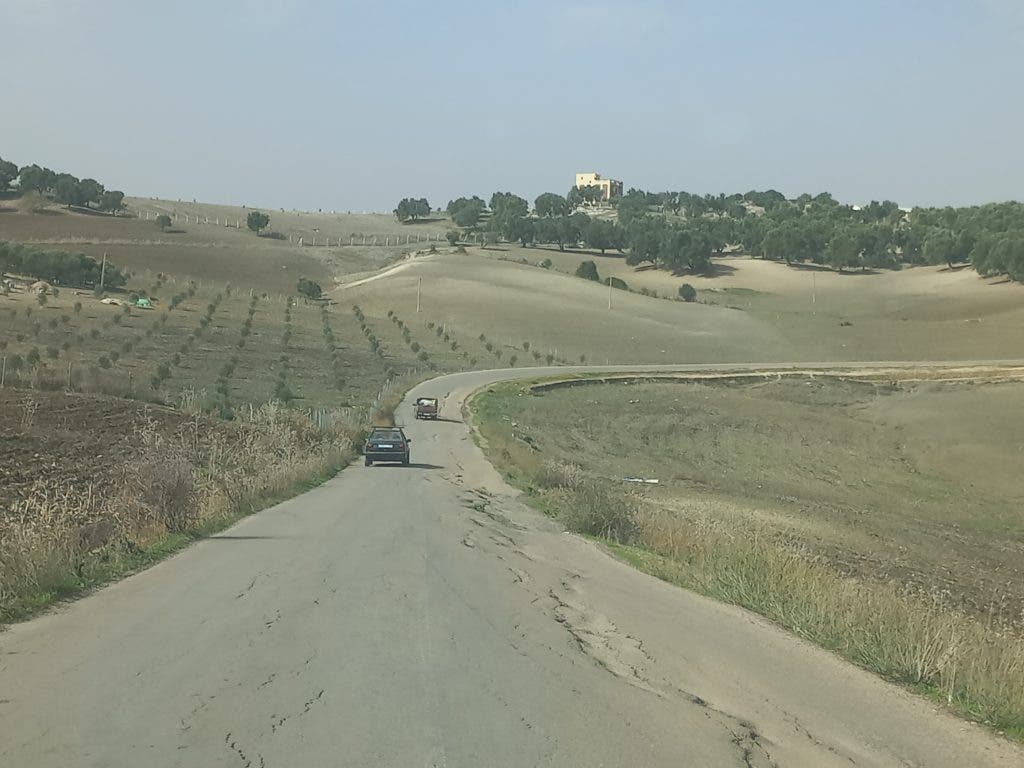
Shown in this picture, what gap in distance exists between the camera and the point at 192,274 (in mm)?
131875

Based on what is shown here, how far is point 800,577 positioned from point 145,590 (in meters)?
7.98

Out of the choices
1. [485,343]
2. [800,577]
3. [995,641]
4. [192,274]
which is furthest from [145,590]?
[192,274]

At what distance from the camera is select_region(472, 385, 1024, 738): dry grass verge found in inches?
364

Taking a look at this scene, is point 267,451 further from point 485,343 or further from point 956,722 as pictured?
point 485,343

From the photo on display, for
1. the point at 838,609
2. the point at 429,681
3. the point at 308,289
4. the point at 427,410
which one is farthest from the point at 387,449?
the point at 308,289

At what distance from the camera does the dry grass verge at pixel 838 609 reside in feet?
30.4

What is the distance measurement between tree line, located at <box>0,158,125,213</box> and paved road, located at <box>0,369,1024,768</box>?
176 metres

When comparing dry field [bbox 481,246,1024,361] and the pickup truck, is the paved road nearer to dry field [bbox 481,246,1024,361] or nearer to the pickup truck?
the pickup truck

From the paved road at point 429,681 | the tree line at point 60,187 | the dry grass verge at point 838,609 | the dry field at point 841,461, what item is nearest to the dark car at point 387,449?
the dry field at point 841,461

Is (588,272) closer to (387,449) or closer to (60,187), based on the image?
(60,187)

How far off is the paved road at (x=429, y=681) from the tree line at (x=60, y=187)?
175548 millimetres

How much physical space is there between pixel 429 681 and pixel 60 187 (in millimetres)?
182952

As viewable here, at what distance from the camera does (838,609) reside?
11.9 meters

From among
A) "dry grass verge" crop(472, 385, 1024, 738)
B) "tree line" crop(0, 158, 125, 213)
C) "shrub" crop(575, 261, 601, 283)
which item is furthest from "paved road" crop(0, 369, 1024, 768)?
"tree line" crop(0, 158, 125, 213)
